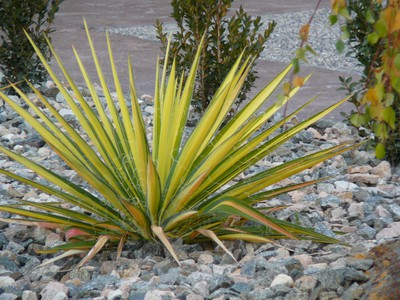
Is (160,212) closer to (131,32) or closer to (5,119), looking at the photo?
(5,119)

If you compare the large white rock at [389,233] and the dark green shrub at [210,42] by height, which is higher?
the dark green shrub at [210,42]

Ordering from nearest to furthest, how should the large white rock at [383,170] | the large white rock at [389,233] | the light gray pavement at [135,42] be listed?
the large white rock at [389,233] → the large white rock at [383,170] → the light gray pavement at [135,42]

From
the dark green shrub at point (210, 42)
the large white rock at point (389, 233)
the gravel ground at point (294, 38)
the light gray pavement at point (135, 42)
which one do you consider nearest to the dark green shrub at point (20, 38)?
the light gray pavement at point (135, 42)

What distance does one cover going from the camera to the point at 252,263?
3195mm

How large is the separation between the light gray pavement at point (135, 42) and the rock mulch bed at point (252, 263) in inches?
71.5

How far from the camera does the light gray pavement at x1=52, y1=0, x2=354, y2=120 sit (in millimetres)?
6430

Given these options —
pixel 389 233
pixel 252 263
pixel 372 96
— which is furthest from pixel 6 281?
pixel 372 96

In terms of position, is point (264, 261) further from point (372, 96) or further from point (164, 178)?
point (372, 96)

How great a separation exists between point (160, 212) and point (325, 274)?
0.74m

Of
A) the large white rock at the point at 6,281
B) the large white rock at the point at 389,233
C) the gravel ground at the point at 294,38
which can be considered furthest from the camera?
the gravel ground at the point at 294,38

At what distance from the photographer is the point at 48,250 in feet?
10.6

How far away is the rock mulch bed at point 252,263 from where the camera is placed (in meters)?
2.91

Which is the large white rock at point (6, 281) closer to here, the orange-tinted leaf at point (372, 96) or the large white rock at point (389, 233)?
the large white rock at point (389, 233)

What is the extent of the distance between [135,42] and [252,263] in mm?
5276
